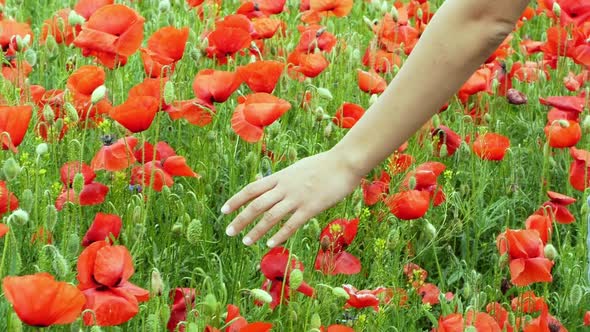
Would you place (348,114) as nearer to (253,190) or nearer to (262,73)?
(262,73)

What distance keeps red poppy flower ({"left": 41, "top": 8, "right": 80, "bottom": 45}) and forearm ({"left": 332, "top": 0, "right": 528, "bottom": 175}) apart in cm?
144

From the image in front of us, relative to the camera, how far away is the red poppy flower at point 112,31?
101 inches

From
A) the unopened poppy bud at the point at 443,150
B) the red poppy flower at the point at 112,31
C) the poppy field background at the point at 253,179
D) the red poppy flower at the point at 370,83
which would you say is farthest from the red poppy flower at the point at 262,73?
the unopened poppy bud at the point at 443,150

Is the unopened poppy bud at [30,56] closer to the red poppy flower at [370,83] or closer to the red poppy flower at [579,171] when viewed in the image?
the red poppy flower at [370,83]

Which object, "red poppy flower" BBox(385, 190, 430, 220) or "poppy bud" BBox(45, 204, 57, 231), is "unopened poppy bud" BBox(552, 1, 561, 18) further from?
"poppy bud" BBox(45, 204, 57, 231)

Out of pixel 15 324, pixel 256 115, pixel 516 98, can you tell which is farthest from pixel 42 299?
pixel 516 98

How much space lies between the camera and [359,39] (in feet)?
12.6

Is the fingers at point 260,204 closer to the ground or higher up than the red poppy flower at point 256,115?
→ higher up

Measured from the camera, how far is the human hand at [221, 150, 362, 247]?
179 cm

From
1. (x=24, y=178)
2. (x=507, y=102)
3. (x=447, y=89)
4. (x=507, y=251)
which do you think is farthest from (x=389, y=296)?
(x=507, y=102)

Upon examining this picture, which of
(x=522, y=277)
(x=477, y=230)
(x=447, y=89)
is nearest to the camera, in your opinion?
(x=447, y=89)

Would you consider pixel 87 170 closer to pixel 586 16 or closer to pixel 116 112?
pixel 116 112

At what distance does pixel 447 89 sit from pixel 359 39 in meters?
2.14

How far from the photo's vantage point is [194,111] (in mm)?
2555
